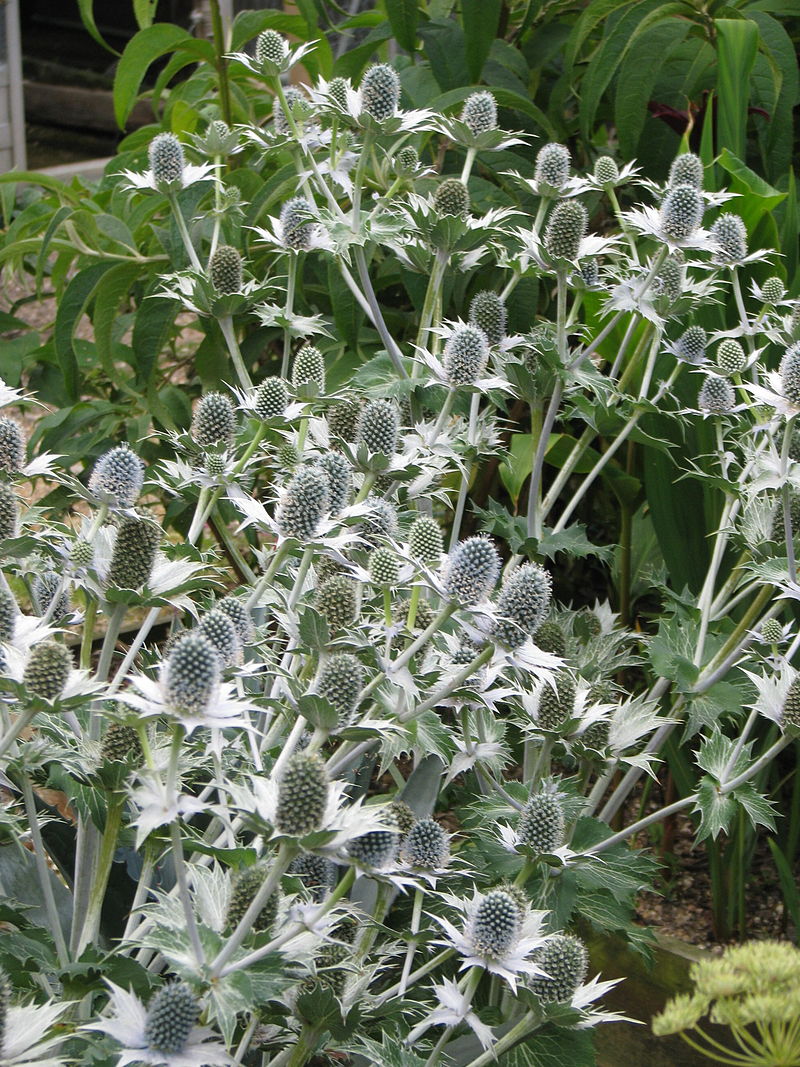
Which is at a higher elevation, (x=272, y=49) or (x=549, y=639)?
(x=272, y=49)

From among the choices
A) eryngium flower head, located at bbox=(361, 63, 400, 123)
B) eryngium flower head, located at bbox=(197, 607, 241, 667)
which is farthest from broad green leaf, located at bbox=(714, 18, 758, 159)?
eryngium flower head, located at bbox=(197, 607, 241, 667)

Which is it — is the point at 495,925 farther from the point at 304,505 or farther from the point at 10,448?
the point at 10,448

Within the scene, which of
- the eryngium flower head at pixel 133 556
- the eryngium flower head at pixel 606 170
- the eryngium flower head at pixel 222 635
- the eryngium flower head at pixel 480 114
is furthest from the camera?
the eryngium flower head at pixel 606 170

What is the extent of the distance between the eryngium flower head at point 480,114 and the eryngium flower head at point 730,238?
1.20 ft

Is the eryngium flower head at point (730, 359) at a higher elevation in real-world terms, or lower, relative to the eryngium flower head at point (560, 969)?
higher

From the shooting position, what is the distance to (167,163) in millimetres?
1789

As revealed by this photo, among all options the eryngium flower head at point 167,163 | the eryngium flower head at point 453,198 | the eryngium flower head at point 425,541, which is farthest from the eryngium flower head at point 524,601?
the eryngium flower head at point 167,163

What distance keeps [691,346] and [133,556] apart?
0.99m

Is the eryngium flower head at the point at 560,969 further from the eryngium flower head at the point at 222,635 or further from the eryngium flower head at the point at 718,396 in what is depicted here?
the eryngium flower head at the point at 718,396

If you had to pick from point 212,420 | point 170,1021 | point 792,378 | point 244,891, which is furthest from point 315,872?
point 792,378

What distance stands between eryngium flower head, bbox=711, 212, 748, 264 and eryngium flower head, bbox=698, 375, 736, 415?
18cm

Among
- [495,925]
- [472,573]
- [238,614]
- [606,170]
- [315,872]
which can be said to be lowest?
[315,872]

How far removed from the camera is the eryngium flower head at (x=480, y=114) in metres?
1.81

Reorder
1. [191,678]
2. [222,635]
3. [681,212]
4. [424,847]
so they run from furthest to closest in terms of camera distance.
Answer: [681,212] → [424,847] → [222,635] → [191,678]
